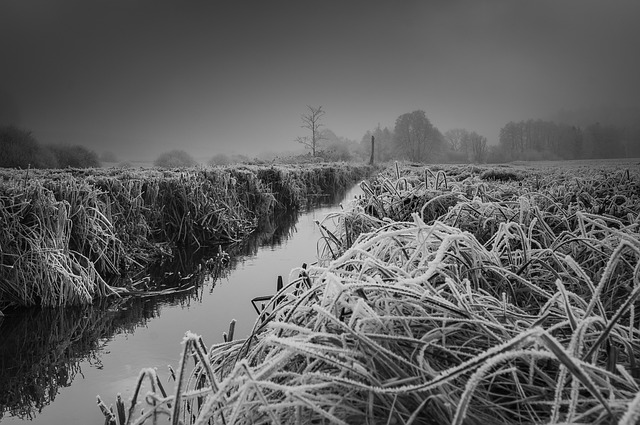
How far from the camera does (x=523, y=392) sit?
0.65m

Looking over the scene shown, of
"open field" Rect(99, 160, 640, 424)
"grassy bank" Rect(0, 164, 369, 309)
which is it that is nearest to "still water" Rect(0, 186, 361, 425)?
"grassy bank" Rect(0, 164, 369, 309)

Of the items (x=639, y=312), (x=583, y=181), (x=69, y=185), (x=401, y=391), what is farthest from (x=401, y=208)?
(x=69, y=185)

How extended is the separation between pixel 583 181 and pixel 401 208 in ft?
4.23

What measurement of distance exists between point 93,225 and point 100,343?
55.8 inches

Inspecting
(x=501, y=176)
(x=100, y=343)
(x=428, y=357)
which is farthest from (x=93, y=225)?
(x=501, y=176)

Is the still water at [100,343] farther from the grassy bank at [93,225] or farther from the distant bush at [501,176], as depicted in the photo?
the distant bush at [501,176]

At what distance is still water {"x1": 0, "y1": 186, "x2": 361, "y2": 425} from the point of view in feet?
6.16

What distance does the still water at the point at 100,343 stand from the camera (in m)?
1.88

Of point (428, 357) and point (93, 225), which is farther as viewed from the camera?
point (93, 225)

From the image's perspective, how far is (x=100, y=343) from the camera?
251 cm

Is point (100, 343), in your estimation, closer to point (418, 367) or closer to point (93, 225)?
point (93, 225)

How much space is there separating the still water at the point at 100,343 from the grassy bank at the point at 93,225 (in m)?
0.26

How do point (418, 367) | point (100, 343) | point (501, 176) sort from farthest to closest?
point (501, 176)
point (100, 343)
point (418, 367)

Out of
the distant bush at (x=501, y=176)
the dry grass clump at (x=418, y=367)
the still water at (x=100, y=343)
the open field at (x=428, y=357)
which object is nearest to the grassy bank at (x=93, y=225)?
the still water at (x=100, y=343)
